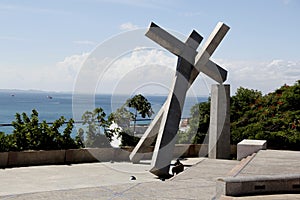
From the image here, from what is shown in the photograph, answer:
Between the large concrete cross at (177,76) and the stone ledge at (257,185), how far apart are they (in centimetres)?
706

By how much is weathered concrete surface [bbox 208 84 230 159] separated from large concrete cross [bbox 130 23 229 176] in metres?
0.54

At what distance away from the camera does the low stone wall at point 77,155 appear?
17.8m

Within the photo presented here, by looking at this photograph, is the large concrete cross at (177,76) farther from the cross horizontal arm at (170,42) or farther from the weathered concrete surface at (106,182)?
the weathered concrete surface at (106,182)

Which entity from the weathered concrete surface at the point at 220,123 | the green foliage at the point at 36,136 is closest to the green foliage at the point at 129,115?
the green foliage at the point at 36,136

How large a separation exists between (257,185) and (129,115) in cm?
1503

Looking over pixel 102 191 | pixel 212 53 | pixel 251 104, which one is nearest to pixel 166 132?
pixel 212 53

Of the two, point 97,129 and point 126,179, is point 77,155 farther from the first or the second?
point 126,179

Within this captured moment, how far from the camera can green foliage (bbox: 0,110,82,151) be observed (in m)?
19.5

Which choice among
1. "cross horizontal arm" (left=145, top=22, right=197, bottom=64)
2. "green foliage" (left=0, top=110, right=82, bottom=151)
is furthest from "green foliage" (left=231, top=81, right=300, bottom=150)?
"green foliage" (left=0, top=110, right=82, bottom=151)

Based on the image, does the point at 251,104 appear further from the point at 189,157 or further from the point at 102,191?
the point at 102,191

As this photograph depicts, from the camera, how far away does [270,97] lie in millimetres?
25578

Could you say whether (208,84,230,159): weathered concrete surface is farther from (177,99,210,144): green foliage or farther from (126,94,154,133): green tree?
(126,94,154,133): green tree

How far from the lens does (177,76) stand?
17.2 metres

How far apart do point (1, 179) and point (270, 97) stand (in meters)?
16.3
